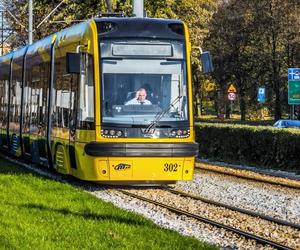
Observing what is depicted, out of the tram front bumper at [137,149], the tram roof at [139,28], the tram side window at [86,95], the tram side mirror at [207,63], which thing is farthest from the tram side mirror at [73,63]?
the tram side mirror at [207,63]

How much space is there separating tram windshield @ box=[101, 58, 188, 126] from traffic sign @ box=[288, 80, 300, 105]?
14627 mm

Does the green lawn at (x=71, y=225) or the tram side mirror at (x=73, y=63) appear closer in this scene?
the green lawn at (x=71, y=225)

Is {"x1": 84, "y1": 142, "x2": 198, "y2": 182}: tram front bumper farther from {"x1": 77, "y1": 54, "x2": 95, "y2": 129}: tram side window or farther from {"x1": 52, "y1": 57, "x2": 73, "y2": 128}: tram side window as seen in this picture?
{"x1": 52, "y1": 57, "x2": 73, "y2": 128}: tram side window

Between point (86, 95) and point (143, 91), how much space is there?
107cm

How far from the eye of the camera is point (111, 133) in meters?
13.3

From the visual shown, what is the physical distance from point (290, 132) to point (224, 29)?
45.9m

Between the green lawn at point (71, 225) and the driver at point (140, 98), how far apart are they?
1.88 m

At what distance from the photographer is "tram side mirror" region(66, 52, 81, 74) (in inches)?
532

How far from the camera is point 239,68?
216ft

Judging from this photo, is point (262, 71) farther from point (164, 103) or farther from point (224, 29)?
point (164, 103)

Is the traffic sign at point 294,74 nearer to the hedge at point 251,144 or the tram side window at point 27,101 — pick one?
the hedge at point 251,144

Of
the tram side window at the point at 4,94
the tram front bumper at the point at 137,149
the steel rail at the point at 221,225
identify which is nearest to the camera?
the steel rail at the point at 221,225

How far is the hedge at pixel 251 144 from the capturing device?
66.5 feet

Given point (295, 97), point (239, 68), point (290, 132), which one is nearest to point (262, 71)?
point (239, 68)
